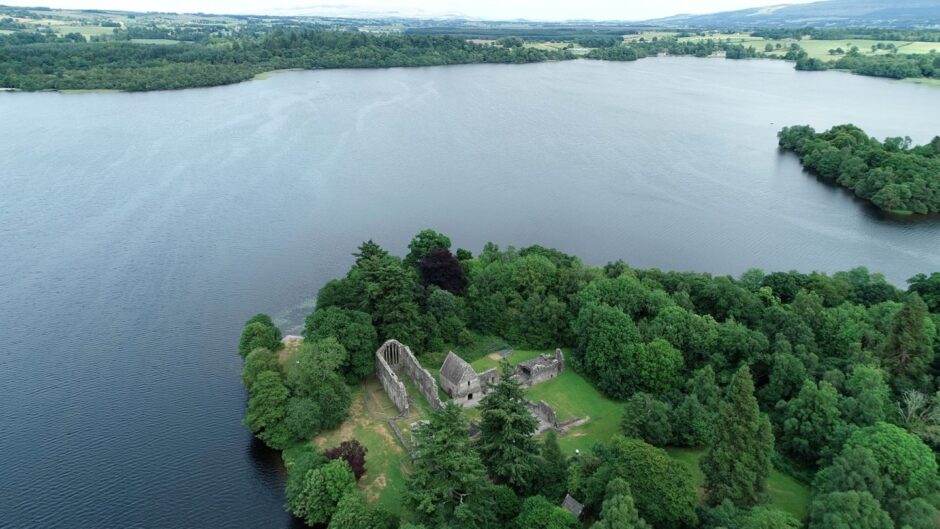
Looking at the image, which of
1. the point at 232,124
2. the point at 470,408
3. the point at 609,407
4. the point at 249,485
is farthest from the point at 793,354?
the point at 232,124

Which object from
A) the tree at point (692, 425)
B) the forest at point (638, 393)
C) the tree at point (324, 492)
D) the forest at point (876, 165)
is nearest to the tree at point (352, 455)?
the forest at point (638, 393)

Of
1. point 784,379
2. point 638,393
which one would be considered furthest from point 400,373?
point 784,379

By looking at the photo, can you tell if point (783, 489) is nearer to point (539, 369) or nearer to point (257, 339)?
point (539, 369)

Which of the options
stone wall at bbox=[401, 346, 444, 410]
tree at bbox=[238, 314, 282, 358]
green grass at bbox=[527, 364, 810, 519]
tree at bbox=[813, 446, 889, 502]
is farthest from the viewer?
tree at bbox=[238, 314, 282, 358]

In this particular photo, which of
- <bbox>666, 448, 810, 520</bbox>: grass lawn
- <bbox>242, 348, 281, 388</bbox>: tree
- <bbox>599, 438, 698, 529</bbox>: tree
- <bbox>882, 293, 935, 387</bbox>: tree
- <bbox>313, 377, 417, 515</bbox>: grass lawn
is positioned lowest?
<bbox>313, 377, 417, 515</bbox>: grass lawn

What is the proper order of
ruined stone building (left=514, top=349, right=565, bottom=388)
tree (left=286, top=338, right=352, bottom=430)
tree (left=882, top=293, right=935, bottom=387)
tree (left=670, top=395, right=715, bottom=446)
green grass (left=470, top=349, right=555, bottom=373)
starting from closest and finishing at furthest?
1. tree (left=670, top=395, right=715, bottom=446)
2. tree (left=882, top=293, right=935, bottom=387)
3. tree (left=286, top=338, right=352, bottom=430)
4. ruined stone building (left=514, top=349, right=565, bottom=388)
5. green grass (left=470, top=349, right=555, bottom=373)

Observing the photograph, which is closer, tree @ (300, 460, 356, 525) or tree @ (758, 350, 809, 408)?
tree @ (300, 460, 356, 525)

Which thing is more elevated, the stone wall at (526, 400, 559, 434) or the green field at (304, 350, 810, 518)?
the stone wall at (526, 400, 559, 434)

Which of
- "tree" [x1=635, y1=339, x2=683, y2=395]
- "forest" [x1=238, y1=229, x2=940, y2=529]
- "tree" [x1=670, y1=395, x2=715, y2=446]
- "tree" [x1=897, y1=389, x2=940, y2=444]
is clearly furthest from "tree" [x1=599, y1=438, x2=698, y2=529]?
"tree" [x1=897, y1=389, x2=940, y2=444]

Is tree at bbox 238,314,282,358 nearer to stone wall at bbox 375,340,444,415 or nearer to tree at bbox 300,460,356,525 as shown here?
stone wall at bbox 375,340,444,415
